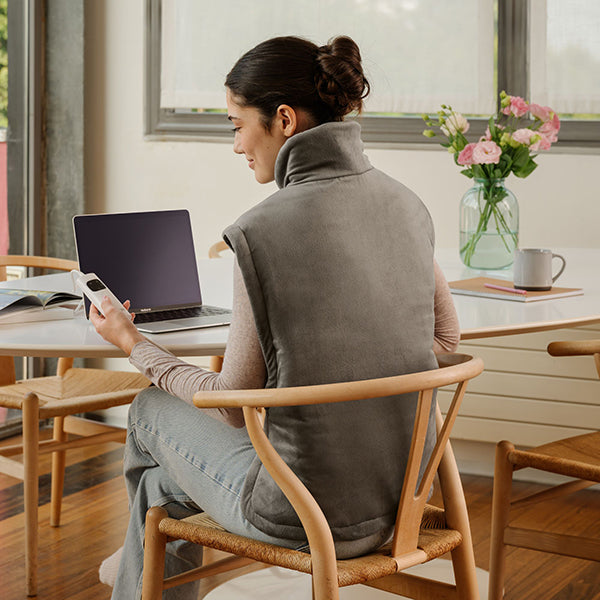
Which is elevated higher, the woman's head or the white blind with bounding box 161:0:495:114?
the white blind with bounding box 161:0:495:114

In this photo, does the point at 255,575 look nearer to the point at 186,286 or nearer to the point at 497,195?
the point at 186,286

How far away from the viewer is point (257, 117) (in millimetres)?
1614

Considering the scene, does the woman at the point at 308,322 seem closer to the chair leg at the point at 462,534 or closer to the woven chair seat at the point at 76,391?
the chair leg at the point at 462,534

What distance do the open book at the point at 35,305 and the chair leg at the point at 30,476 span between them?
1.32 feet

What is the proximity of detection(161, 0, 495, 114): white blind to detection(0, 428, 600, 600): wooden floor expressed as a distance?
139 centimetres

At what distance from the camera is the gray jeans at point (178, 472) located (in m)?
1.56

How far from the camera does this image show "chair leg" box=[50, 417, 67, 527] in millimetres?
2762

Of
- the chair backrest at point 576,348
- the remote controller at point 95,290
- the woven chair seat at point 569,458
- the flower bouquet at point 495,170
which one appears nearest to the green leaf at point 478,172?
the flower bouquet at point 495,170

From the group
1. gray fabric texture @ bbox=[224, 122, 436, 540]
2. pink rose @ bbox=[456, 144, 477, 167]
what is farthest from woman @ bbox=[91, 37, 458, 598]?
pink rose @ bbox=[456, 144, 477, 167]

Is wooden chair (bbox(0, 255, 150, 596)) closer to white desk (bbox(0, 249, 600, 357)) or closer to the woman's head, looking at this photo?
white desk (bbox(0, 249, 600, 357))

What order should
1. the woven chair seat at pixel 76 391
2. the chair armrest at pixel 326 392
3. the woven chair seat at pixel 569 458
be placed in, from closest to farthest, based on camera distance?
the chair armrest at pixel 326 392 → the woven chair seat at pixel 569 458 → the woven chair seat at pixel 76 391

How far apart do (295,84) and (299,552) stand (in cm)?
75

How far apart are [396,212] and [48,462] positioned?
233 cm

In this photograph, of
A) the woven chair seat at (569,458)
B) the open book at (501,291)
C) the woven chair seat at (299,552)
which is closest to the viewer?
the woven chair seat at (299,552)
